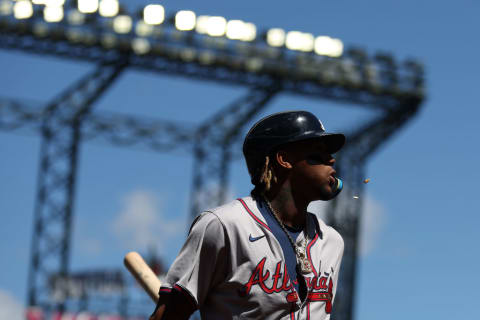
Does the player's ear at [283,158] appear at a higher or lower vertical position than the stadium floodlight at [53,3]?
lower

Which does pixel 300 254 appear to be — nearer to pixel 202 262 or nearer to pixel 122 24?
pixel 202 262

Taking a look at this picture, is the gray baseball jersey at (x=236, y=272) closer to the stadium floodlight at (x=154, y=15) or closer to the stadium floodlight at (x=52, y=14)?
the stadium floodlight at (x=52, y=14)

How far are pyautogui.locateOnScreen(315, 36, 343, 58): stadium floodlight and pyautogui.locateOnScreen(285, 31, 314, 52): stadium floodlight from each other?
276 mm

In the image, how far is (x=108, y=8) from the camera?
109ft

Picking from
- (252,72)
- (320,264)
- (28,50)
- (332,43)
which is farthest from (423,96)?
(320,264)

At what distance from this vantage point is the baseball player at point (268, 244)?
3.50 meters

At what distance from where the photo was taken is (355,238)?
35.5 meters

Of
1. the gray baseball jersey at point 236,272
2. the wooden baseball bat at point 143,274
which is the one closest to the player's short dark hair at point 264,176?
the gray baseball jersey at point 236,272

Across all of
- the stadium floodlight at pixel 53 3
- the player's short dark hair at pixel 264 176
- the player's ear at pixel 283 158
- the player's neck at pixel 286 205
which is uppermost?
the stadium floodlight at pixel 53 3

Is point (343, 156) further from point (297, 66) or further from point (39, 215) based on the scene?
point (39, 215)

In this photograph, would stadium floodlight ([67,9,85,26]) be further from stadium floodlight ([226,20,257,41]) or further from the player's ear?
the player's ear

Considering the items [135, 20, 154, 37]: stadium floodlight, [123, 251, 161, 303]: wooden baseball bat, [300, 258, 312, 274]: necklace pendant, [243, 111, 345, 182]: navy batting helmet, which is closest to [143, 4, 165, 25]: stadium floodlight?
[135, 20, 154, 37]: stadium floodlight

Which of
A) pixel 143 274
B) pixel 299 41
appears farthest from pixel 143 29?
pixel 143 274

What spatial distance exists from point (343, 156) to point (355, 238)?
9.29ft
